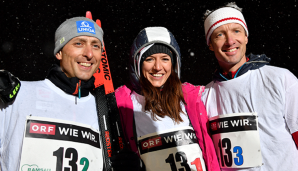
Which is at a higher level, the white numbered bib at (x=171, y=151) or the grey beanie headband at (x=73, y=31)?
the grey beanie headband at (x=73, y=31)

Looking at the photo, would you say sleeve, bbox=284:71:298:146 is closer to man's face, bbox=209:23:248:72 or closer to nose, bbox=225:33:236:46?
man's face, bbox=209:23:248:72

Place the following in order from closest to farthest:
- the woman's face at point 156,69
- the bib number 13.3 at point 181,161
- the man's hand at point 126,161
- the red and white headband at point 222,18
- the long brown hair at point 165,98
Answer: the man's hand at point 126,161 < the bib number 13.3 at point 181,161 < the long brown hair at point 165,98 < the woman's face at point 156,69 < the red and white headband at point 222,18

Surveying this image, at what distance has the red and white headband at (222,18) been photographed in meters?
2.58

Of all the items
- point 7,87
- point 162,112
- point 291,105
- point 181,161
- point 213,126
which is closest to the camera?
point 7,87

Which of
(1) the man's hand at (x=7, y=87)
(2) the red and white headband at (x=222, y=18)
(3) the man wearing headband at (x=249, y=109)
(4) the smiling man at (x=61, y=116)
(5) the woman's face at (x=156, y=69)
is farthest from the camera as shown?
(2) the red and white headband at (x=222, y=18)

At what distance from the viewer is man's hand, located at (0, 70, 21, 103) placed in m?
1.55

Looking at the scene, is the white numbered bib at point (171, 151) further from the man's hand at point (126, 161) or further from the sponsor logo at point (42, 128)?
the sponsor logo at point (42, 128)

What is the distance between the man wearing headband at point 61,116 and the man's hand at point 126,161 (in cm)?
13

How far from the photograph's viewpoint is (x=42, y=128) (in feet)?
5.70

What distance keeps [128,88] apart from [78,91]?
624mm

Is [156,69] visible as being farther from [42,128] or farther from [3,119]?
[3,119]

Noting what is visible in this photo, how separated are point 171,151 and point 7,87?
137cm

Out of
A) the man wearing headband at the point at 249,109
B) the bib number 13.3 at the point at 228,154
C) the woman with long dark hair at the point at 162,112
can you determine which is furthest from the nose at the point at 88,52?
the bib number 13.3 at the point at 228,154

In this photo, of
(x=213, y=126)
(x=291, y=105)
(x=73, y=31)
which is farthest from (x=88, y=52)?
(x=291, y=105)
